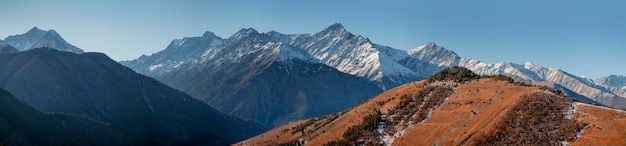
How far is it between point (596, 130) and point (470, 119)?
43499mm

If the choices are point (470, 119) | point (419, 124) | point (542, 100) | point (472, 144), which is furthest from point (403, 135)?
point (542, 100)

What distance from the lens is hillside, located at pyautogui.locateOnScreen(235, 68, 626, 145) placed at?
117m

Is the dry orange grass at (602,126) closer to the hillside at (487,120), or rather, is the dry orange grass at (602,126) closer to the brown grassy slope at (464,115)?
the hillside at (487,120)

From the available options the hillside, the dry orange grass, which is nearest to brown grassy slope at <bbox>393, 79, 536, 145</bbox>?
the hillside

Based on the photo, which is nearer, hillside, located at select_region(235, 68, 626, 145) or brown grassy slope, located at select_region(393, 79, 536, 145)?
hillside, located at select_region(235, 68, 626, 145)

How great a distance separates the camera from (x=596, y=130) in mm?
113062

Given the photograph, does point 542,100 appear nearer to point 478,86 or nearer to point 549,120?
point 549,120

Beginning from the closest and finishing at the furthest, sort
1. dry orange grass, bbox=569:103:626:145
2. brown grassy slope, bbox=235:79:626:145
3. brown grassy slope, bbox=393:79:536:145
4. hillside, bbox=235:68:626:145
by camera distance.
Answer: dry orange grass, bbox=569:103:626:145 → brown grassy slope, bbox=235:79:626:145 → hillside, bbox=235:68:626:145 → brown grassy slope, bbox=393:79:536:145

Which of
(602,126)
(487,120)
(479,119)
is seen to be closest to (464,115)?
(479,119)

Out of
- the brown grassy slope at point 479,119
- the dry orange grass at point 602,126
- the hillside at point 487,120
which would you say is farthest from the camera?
the hillside at point 487,120

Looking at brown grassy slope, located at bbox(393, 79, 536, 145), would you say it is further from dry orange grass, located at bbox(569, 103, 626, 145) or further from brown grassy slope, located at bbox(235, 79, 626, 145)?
dry orange grass, located at bbox(569, 103, 626, 145)

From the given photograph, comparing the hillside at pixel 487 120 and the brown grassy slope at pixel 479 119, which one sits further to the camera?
the hillside at pixel 487 120

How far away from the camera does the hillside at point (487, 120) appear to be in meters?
117

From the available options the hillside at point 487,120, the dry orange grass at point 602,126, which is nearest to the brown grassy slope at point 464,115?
the hillside at point 487,120
